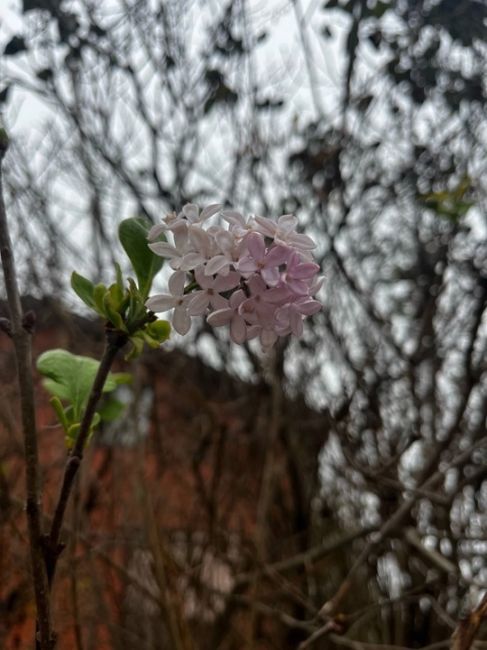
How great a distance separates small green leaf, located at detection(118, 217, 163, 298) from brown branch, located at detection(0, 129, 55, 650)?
12 cm

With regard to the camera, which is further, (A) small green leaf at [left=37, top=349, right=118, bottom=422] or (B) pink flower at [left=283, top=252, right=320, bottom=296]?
(A) small green leaf at [left=37, top=349, right=118, bottom=422]

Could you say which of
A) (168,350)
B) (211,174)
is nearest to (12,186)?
(211,174)

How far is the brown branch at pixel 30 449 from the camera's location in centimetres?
63

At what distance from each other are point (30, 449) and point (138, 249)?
0.25 m

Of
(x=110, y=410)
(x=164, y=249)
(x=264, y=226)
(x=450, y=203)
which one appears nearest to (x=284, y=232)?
(x=264, y=226)

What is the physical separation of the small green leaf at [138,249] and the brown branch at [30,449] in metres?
0.12

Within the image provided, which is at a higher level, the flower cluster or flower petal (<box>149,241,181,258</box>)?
flower petal (<box>149,241,181,258</box>)

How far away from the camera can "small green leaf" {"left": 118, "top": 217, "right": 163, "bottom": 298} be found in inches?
31.9

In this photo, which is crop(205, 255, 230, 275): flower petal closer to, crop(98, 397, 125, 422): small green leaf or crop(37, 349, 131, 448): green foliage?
crop(37, 349, 131, 448): green foliage

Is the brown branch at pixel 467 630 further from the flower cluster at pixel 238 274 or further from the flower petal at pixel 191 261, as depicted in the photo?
the flower petal at pixel 191 261

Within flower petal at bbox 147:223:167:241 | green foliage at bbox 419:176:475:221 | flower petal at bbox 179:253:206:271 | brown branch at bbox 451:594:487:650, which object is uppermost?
green foliage at bbox 419:176:475:221

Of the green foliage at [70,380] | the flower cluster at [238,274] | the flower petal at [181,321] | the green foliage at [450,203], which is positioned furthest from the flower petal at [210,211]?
the green foliage at [450,203]

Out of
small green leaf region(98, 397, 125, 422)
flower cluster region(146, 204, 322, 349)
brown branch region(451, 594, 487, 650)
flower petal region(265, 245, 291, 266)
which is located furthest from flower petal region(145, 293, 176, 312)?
brown branch region(451, 594, 487, 650)

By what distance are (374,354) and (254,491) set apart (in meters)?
1.35
